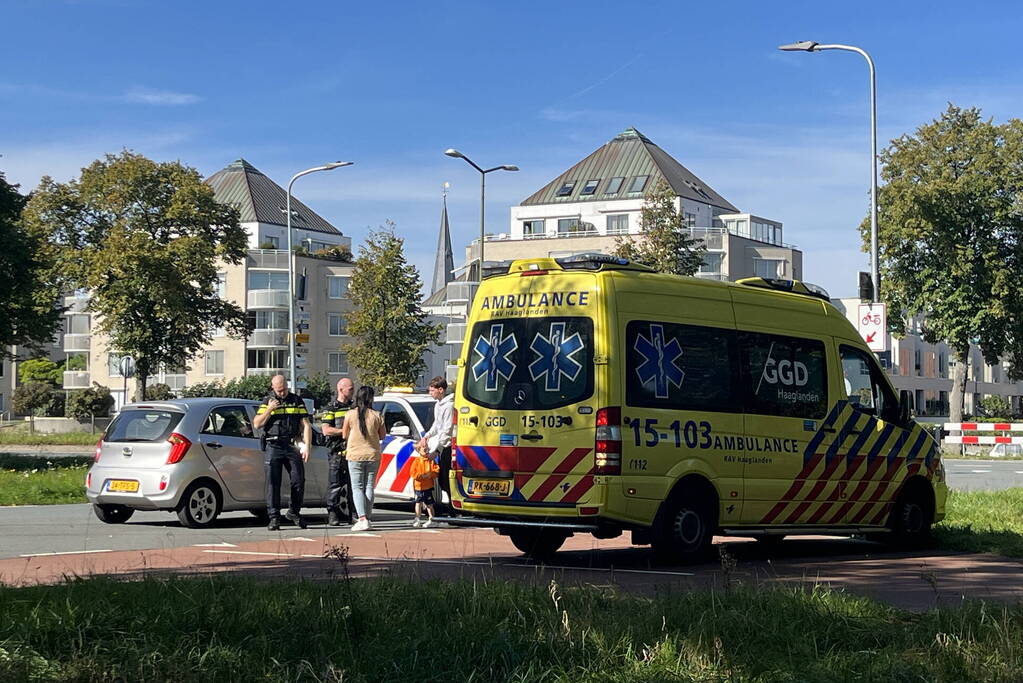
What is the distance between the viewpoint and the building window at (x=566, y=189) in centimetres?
12081

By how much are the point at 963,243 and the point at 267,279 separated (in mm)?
60362

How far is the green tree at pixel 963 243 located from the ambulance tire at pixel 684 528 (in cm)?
4232

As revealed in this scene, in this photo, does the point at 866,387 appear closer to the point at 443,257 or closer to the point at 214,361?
the point at 214,361

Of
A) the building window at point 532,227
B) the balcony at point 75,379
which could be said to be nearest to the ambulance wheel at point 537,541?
the balcony at point 75,379

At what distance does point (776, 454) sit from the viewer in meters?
13.6

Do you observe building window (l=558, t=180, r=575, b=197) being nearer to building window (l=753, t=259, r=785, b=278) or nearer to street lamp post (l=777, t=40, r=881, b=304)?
building window (l=753, t=259, r=785, b=278)

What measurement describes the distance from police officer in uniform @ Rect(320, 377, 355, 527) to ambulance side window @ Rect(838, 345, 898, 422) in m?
5.84

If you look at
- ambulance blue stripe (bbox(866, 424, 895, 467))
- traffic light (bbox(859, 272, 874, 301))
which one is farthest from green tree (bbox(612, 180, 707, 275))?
ambulance blue stripe (bbox(866, 424, 895, 467))

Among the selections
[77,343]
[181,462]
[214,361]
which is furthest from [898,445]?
[77,343]

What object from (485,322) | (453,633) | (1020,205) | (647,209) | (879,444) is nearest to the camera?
(453,633)

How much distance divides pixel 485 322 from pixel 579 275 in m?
1.13

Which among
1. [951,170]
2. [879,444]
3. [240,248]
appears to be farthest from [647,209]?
[879,444]

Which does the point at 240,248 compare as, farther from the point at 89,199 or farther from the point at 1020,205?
the point at 1020,205

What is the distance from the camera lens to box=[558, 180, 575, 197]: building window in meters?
121
